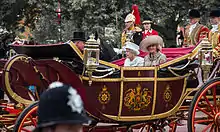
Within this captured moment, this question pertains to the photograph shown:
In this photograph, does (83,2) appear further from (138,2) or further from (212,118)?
(212,118)

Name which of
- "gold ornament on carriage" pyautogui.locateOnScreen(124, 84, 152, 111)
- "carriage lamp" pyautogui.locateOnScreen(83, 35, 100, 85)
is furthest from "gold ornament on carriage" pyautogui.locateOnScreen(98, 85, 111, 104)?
"carriage lamp" pyautogui.locateOnScreen(83, 35, 100, 85)

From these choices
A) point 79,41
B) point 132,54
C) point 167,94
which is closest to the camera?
point 167,94

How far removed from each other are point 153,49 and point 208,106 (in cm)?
101

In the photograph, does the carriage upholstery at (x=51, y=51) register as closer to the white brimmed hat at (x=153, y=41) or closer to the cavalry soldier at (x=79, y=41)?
the cavalry soldier at (x=79, y=41)

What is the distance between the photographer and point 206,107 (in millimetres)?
6086

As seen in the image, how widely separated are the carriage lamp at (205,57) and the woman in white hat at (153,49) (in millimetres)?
511

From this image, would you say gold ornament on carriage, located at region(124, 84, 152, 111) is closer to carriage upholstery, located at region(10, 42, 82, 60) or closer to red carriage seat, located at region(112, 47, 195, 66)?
carriage upholstery, located at region(10, 42, 82, 60)

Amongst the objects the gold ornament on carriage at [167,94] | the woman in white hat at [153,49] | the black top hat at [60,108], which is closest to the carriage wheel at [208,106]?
the gold ornament on carriage at [167,94]

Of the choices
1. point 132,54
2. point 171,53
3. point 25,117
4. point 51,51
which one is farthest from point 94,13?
point 25,117

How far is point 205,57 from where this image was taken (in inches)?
232

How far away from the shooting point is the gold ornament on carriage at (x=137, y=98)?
18.0ft

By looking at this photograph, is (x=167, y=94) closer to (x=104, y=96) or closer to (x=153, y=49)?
(x=153, y=49)

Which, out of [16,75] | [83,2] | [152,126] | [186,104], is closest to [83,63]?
[16,75]

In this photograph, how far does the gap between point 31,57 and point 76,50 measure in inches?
22.2
